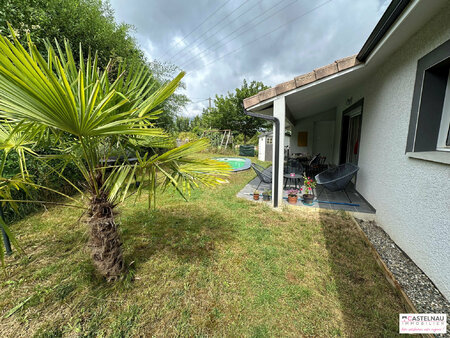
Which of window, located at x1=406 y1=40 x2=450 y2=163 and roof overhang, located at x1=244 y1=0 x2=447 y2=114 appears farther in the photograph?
window, located at x1=406 y1=40 x2=450 y2=163

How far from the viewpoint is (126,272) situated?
239 cm

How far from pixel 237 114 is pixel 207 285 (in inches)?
851

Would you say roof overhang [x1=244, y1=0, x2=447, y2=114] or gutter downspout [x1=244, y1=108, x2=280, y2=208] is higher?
roof overhang [x1=244, y1=0, x2=447, y2=114]

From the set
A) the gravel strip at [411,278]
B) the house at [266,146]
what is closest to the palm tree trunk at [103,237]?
the gravel strip at [411,278]

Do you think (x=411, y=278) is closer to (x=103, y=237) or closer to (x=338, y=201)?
(x=338, y=201)

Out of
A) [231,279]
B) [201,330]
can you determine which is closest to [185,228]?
[231,279]

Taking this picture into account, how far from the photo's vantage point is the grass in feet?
5.87

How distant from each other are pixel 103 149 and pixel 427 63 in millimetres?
4350

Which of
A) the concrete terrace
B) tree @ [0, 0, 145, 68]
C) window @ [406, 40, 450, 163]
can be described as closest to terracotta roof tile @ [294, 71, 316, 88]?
window @ [406, 40, 450, 163]

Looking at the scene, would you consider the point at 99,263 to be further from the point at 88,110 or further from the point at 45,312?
the point at 88,110

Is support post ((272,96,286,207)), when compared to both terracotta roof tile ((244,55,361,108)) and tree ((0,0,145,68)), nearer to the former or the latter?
terracotta roof tile ((244,55,361,108))

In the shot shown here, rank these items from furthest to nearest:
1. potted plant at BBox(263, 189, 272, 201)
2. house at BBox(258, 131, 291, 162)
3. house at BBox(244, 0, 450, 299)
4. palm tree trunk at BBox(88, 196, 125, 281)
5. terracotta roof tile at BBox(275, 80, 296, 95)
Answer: house at BBox(258, 131, 291, 162) → potted plant at BBox(263, 189, 272, 201) → terracotta roof tile at BBox(275, 80, 296, 95) → house at BBox(244, 0, 450, 299) → palm tree trunk at BBox(88, 196, 125, 281)

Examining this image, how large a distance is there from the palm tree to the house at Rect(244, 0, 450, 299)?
8.48 feet

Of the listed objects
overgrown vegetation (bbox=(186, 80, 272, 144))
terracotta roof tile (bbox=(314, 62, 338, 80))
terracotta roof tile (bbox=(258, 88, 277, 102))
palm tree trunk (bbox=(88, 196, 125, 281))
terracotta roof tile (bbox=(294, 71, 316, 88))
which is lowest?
palm tree trunk (bbox=(88, 196, 125, 281))
